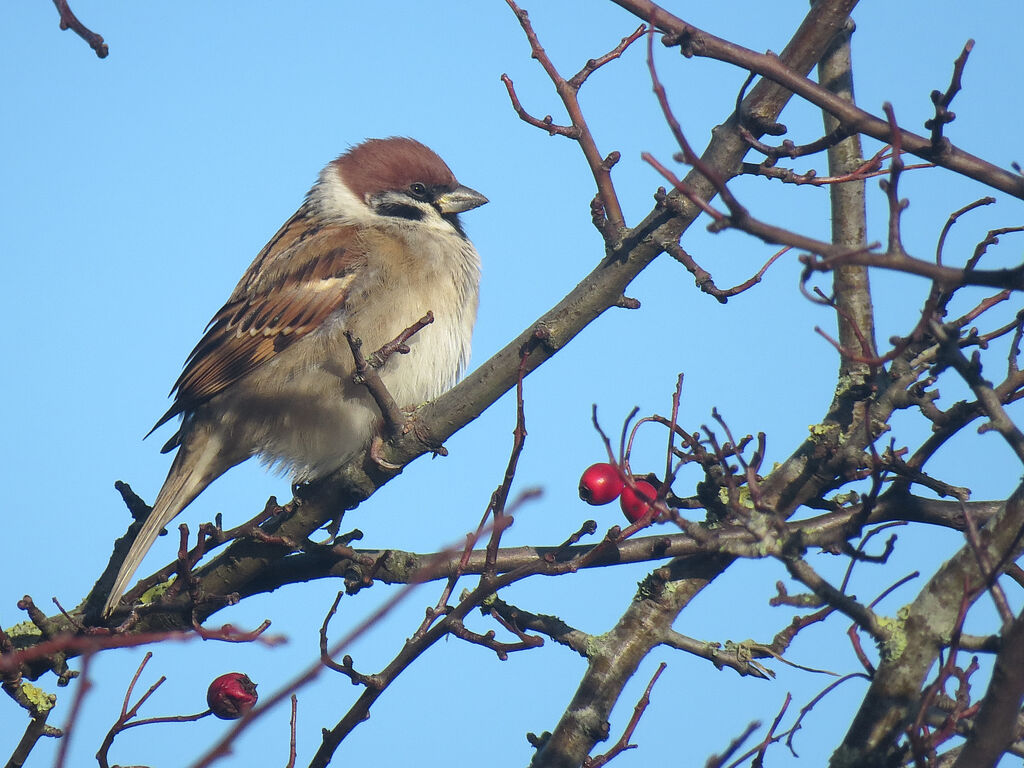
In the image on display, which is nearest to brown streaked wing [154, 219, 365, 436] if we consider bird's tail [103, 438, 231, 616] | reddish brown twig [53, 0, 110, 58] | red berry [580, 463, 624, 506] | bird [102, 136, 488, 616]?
bird [102, 136, 488, 616]

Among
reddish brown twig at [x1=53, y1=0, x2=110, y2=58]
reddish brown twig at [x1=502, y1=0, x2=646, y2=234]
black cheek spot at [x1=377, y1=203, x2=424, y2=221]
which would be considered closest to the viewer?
reddish brown twig at [x1=53, y1=0, x2=110, y2=58]

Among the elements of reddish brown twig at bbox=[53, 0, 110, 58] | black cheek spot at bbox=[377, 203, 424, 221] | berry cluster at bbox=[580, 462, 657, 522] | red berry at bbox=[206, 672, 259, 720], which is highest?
black cheek spot at bbox=[377, 203, 424, 221]

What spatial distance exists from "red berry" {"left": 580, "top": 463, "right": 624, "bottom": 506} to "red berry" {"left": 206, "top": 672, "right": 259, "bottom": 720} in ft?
3.99

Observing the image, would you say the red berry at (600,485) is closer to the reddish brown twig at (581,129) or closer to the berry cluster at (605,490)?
the berry cluster at (605,490)

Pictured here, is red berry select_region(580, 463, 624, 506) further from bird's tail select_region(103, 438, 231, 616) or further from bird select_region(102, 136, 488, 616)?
Answer: bird's tail select_region(103, 438, 231, 616)

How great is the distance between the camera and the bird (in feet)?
14.6

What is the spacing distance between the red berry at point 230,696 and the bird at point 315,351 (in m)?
0.91

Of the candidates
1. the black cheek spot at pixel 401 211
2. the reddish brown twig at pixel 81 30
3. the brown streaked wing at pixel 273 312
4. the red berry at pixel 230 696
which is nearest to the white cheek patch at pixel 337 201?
the black cheek spot at pixel 401 211

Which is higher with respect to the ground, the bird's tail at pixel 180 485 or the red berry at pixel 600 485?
the bird's tail at pixel 180 485

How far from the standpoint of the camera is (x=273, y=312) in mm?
4727

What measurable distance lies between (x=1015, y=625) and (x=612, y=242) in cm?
154

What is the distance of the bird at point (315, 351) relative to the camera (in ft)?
14.6

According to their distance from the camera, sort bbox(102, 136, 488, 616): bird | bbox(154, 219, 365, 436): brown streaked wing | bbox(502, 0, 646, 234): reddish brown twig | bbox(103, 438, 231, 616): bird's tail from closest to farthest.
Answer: bbox(502, 0, 646, 234): reddish brown twig < bbox(103, 438, 231, 616): bird's tail < bbox(102, 136, 488, 616): bird < bbox(154, 219, 365, 436): brown streaked wing

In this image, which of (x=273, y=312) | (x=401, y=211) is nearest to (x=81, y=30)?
(x=273, y=312)
